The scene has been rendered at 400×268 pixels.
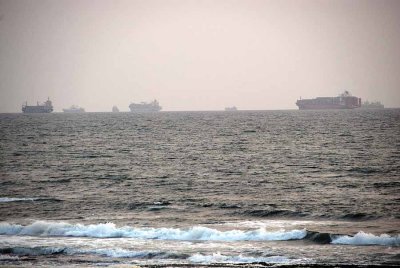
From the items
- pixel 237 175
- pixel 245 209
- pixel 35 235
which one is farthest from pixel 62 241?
pixel 237 175

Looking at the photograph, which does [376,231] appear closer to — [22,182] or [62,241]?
[62,241]

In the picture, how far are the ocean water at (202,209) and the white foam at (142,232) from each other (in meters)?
0.07

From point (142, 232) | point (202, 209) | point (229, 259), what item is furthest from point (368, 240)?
point (202, 209)

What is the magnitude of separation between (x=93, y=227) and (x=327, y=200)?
19.3 m

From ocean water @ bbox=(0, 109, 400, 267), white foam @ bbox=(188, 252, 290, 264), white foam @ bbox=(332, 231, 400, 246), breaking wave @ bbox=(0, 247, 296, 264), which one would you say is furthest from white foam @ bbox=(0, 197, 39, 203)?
white foam @ bbox=(332, 231, 400, 246)

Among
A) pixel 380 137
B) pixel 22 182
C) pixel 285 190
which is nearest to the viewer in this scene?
pixel 285 190

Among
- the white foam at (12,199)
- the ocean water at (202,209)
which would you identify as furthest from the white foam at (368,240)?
the white foam at (12,199)

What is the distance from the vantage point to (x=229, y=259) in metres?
32.0

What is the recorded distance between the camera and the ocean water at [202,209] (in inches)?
1323

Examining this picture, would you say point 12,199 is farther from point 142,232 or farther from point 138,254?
point 138,254

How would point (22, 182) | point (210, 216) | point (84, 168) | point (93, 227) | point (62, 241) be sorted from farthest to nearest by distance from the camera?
point (84, 168) < point (22, 182) < point (210, 216) < point (93, 227) < point (62, 241)

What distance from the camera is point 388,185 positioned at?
54875mm

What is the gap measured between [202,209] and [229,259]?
47.9ft

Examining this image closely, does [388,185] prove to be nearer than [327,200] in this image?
No
